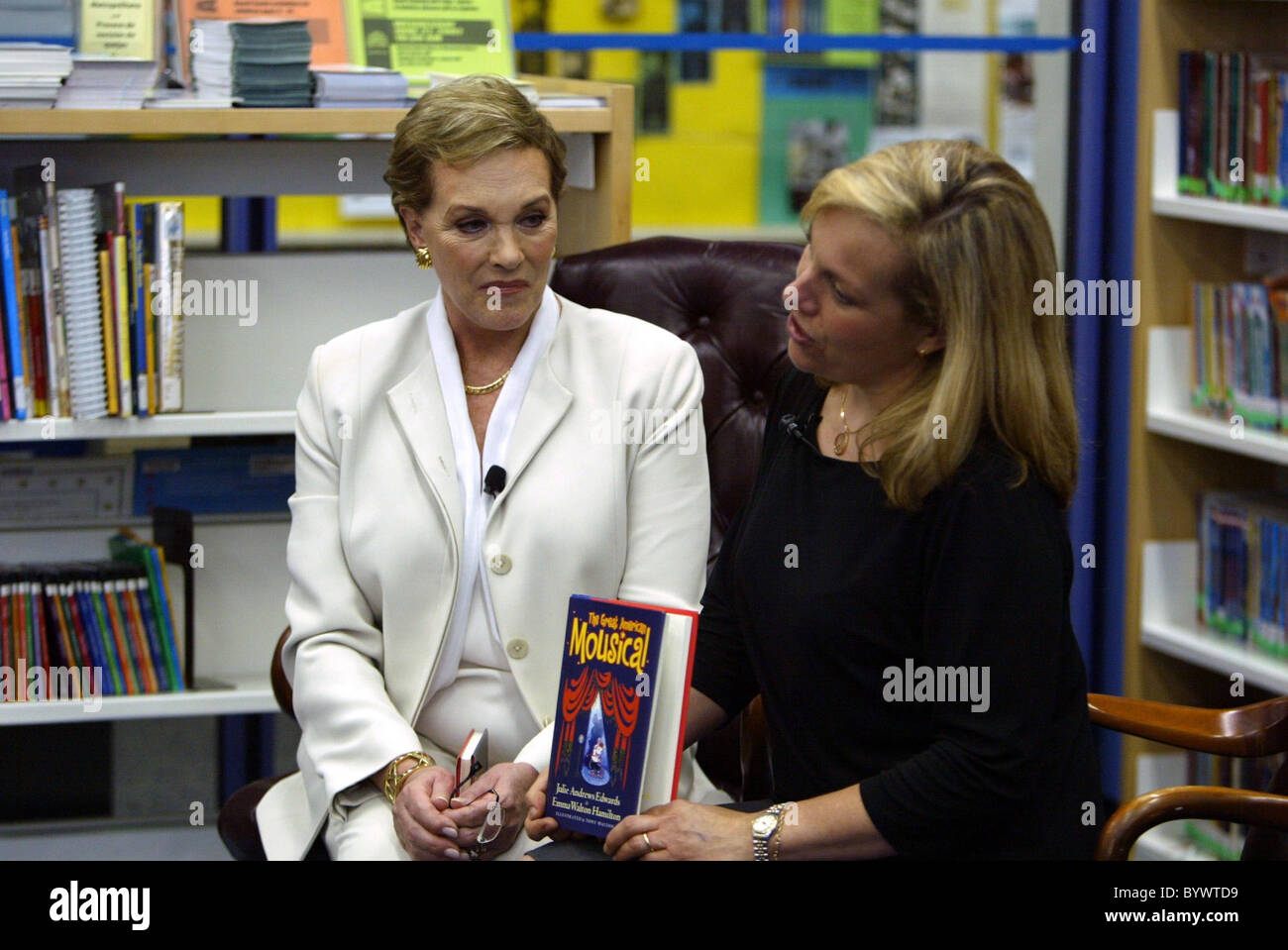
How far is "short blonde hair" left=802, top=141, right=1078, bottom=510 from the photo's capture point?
4.89ft

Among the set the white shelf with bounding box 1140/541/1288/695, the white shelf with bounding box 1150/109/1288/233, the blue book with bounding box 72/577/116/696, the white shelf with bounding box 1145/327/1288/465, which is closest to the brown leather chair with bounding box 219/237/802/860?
the blue book with bounding box 72/577/116/696

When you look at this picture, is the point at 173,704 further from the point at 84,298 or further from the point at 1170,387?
the point at 1170,387

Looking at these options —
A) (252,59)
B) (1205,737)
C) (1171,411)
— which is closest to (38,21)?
(252,59)

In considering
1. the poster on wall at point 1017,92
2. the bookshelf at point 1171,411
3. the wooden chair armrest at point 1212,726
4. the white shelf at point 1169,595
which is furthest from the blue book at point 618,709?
the poster on wall at point 1017,92

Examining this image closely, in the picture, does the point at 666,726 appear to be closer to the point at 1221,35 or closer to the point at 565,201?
the point at 565,201

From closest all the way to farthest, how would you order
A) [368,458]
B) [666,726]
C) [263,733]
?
[666,726], [368,458], [263,733]

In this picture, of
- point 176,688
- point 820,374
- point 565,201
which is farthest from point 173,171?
point 820,374

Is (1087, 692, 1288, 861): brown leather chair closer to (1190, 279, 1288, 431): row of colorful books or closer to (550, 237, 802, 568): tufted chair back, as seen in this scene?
(550, 237, 802, 568): tufted chair back

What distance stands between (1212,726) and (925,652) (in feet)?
1.78

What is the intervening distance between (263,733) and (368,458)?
135 centimetres

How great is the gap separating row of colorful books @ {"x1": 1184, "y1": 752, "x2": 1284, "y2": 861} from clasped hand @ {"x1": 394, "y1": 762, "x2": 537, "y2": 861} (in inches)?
69.3

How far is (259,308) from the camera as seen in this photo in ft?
8.54

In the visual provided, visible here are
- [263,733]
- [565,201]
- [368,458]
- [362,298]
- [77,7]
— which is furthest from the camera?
[263,733]

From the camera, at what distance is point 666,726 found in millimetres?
1543
